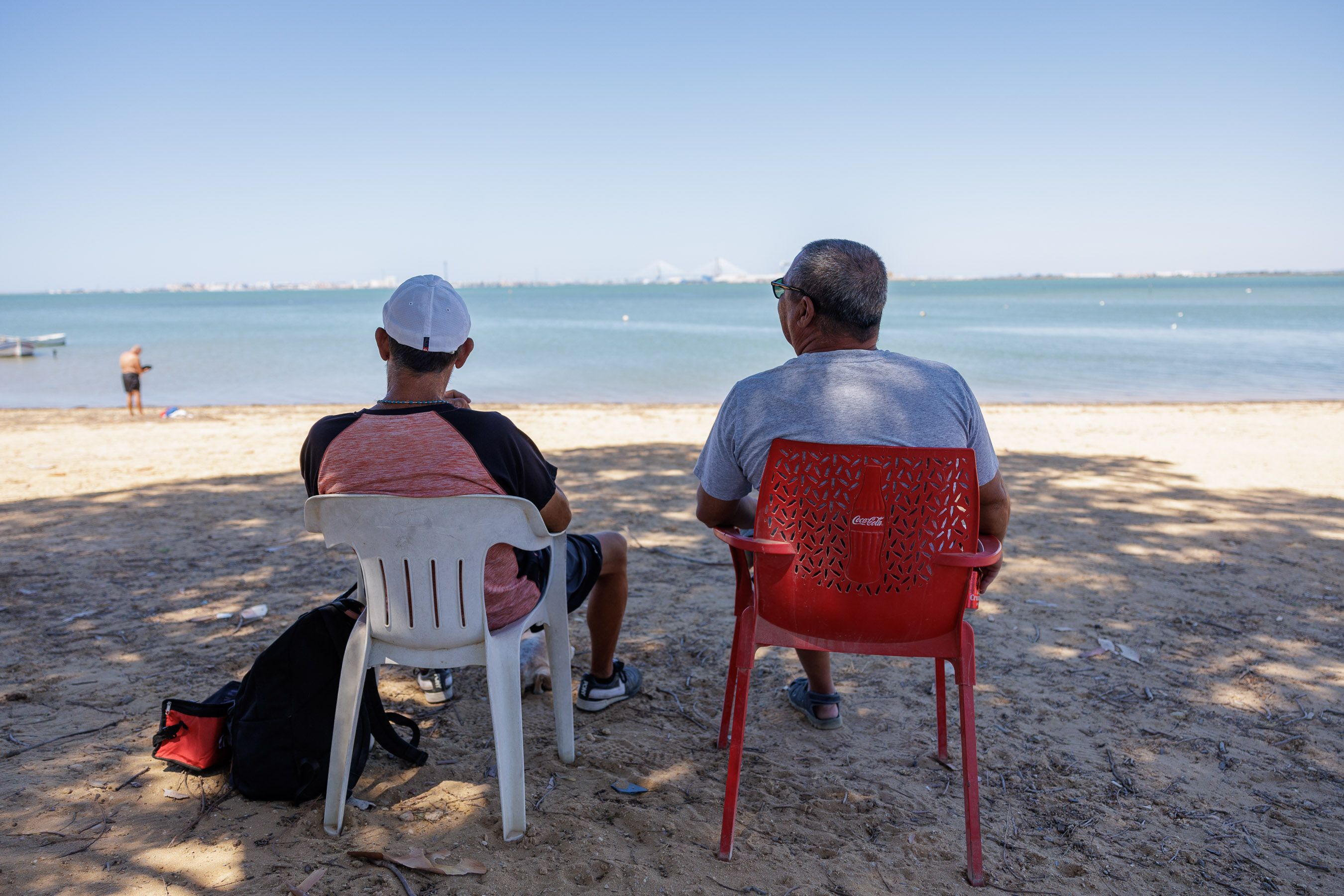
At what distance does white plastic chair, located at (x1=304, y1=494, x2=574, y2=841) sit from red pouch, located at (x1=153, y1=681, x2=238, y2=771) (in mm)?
497

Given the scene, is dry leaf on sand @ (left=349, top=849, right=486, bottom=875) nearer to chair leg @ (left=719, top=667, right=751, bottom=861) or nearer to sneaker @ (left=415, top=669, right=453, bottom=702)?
chair leg @ (left=719, top=667, right=751, bottom=861)

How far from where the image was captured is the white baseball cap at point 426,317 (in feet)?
7.70

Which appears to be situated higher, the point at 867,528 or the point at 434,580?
the point at 867,528

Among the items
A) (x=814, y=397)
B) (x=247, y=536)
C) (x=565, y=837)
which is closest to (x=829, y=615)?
(x=814, y=397)

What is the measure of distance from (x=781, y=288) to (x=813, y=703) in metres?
1.51

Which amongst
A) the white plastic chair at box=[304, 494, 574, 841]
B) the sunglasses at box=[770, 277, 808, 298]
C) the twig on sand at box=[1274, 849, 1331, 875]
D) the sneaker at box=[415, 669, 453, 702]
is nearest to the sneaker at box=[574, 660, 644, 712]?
the sneaker at box=[415, 669, 453, 702]

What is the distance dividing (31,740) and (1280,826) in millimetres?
3865

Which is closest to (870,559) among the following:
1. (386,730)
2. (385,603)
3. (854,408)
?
(854,408)

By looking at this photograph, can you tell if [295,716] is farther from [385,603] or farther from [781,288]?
[781,288]

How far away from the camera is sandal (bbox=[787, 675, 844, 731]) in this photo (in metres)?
2.99

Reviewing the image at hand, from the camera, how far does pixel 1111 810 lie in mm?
2459

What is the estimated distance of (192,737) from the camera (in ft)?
8.44

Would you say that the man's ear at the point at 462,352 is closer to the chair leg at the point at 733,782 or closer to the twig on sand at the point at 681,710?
the chair leg at the point at 733,782

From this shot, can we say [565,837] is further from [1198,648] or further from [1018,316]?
[1018,316]
